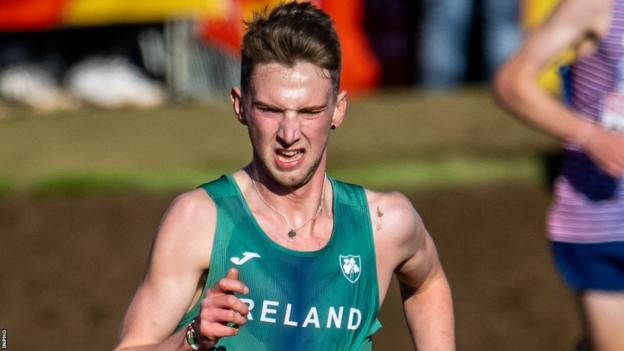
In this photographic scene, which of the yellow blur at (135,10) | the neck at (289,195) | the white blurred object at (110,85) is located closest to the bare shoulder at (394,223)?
the neck at (289,195)

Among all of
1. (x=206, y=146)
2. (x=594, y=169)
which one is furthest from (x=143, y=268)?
(x=594, y=169)

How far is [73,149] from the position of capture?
11.1 meters

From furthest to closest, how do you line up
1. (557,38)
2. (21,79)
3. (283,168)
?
(21,79), (557,38), (283,168)

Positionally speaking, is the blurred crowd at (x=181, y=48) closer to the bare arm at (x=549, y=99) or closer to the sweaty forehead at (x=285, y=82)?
the bare arm at (x=549, y=99)

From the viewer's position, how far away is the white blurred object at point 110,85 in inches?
461

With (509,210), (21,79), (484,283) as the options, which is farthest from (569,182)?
(21,79)

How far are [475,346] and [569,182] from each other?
2.99m

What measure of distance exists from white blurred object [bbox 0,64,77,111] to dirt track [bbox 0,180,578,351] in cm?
109

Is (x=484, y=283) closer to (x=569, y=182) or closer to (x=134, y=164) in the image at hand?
(x=134, y=164)

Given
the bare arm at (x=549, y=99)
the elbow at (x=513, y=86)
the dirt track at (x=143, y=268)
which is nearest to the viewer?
the bare arm at (x=549, y=99)

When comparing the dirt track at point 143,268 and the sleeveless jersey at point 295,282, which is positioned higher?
the sleeveless jersey at point 295,282

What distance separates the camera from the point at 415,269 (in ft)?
17.7

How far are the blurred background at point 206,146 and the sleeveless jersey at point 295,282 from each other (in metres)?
4.18

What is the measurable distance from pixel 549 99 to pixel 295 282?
165 cm
